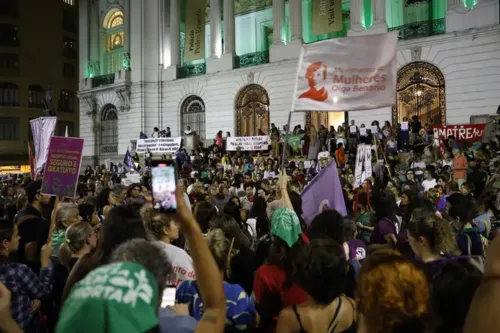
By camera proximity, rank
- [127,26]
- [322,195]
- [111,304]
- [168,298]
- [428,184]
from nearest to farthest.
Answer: [111,304]
[168,298]
[322,195]
[428,184]
[127,26]

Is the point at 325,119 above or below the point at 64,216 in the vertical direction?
above

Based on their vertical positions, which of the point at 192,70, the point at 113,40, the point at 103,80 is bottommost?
the point at 192,70

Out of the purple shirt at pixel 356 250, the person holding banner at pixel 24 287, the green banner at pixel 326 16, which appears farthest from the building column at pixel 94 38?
the person holding banner at pixel 24 287

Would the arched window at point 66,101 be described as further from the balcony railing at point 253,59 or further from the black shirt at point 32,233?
the black shirt at point 32,233

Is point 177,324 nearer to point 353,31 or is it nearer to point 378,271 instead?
point 378,271

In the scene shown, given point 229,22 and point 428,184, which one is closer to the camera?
point 428,184

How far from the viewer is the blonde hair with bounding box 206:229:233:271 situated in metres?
3.11

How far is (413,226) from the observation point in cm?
369

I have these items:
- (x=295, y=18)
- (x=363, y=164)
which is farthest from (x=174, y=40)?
(x=363, y=164)

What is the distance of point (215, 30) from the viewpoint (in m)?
29.5

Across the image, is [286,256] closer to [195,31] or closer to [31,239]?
[31,239]

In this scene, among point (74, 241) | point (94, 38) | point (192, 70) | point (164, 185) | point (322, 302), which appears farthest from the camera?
point (94, 38)

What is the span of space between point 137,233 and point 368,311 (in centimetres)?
208

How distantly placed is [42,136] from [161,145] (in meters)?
12.0
